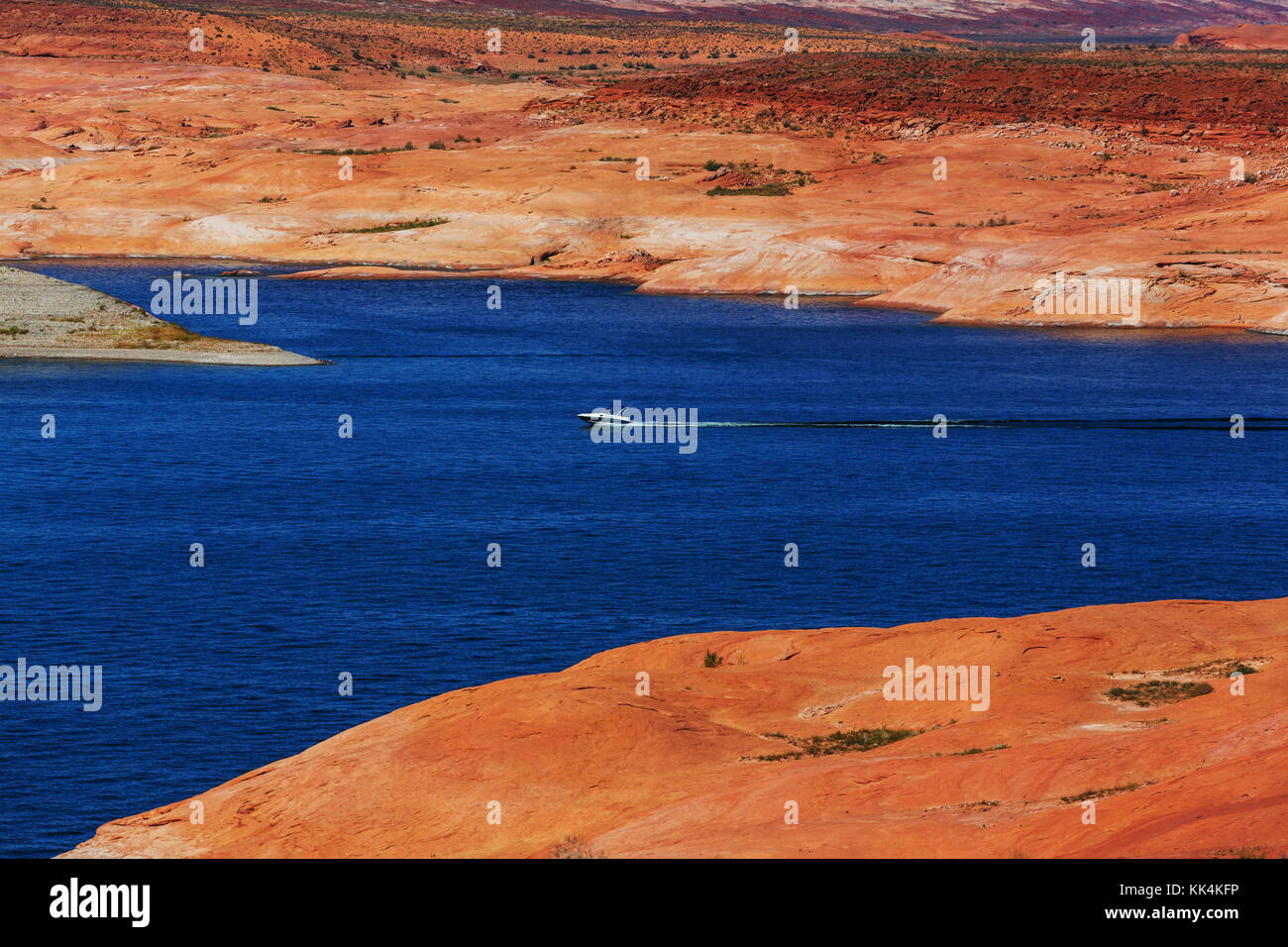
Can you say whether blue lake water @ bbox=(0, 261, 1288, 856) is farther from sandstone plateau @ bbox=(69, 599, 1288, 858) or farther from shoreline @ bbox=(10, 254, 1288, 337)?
sandstone plateau @ bbox=(69, 599, 1288, 858)

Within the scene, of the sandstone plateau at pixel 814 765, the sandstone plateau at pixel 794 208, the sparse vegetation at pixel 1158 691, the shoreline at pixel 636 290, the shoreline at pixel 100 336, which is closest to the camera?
the sandstone plateau at pixel 814 765

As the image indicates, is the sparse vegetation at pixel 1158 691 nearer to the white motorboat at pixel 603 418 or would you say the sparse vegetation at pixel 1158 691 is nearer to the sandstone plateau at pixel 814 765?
the sandstone plateau at pixel 814 765

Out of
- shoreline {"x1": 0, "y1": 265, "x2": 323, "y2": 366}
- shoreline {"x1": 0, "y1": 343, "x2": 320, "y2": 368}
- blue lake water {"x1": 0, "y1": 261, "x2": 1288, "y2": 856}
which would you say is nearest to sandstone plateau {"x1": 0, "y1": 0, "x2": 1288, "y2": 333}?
blue lake water {"x1": 0, "y1": 261, "x2": 1288, "y2": 856}

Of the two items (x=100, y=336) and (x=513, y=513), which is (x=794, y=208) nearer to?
(x=100, y=336)

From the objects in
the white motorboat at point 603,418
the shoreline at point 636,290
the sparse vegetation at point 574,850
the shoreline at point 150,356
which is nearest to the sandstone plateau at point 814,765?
the sparse vegetation at point 574,850

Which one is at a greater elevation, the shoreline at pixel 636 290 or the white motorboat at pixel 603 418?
the shoreline at pixel 636 290

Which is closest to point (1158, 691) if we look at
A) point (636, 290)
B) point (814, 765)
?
point (814, 765)
